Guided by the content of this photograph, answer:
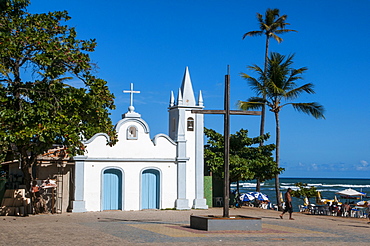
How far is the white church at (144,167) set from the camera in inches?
→ 974

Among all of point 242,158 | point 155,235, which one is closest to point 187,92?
point 242,158

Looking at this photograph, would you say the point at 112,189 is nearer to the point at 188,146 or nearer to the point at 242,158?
the point at 188,146

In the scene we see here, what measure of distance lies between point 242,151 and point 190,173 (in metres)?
4.04

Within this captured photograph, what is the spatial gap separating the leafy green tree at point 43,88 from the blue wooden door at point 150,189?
523cm

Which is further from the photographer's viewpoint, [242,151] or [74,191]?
[242,151]

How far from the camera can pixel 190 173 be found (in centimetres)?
2709

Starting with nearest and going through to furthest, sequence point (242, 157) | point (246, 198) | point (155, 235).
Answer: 1. point (155, 235)
2. point (242, 157)
3. point (246, 198)

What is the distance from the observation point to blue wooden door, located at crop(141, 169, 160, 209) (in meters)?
25.9

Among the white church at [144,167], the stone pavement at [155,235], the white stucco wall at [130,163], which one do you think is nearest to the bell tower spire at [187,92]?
the white church at [144,167]

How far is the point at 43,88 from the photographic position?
20422 mm

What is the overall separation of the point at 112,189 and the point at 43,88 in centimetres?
701

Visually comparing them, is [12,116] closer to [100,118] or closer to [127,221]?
[100,118]

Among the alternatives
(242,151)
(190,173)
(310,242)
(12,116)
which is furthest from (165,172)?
(310,242)

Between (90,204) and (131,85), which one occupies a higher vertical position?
(131,85)
